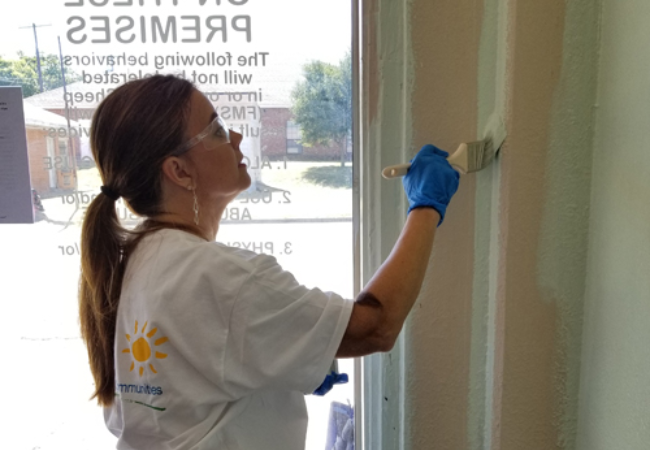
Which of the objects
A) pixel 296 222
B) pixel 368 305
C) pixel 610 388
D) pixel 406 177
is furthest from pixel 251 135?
pixel 610 388

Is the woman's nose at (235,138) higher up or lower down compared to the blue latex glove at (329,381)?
higher up

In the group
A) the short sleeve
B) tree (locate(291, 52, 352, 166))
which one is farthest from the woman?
tree (locate(291, 52, 352, 166))

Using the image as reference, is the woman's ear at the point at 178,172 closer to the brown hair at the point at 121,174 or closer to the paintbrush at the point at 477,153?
the brown hair at the point at 121,174

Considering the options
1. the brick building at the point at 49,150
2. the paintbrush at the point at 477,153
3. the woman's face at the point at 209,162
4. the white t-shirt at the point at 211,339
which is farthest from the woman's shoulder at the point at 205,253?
the brick building at the point at 49,150

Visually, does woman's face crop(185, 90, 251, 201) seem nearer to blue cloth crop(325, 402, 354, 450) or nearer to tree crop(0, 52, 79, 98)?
tree crop(0, 52, 79, 98)

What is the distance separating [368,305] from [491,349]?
0.25m

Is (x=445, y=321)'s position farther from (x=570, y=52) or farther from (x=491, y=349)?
(x=570, y=52)

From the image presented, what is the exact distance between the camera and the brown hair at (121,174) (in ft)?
2.69

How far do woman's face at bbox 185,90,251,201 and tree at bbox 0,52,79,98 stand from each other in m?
0.34

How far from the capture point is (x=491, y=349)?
834 millimetres

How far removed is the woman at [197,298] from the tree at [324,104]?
16cm

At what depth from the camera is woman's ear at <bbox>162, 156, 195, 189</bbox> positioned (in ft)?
2.70

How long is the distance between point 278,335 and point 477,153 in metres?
0.41

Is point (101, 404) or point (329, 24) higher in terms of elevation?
point (329, 24)
